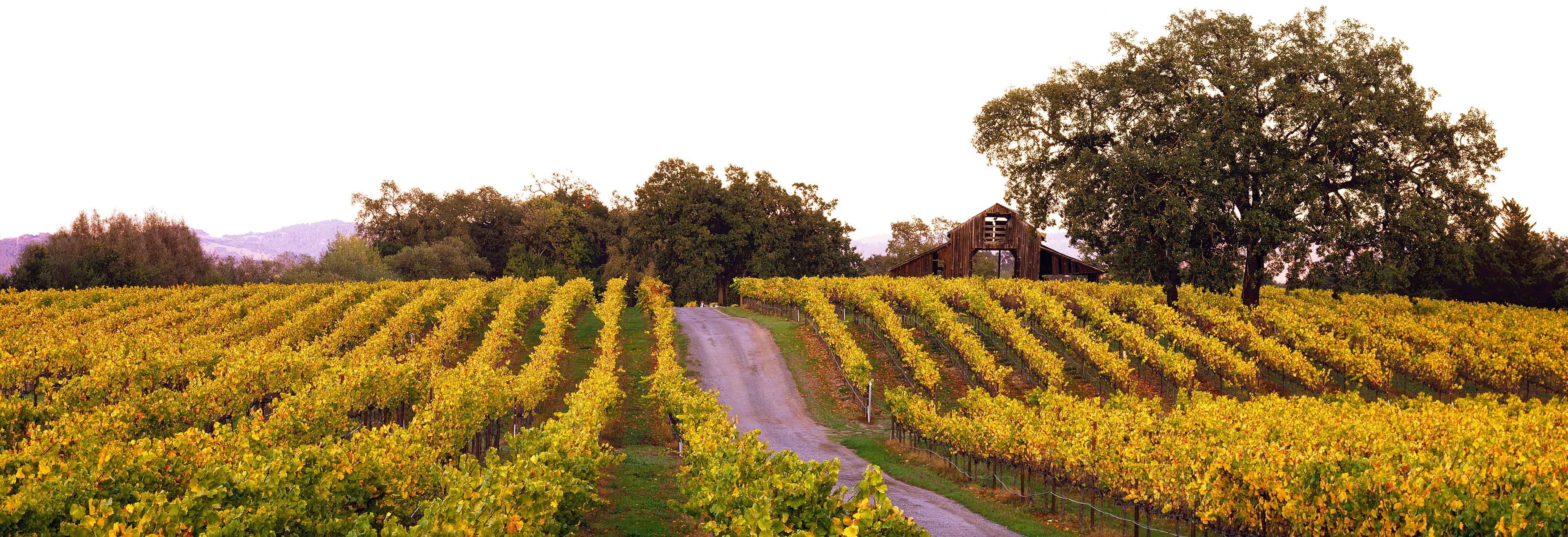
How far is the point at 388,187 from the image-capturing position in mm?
91938

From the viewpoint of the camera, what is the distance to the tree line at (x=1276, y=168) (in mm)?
36812

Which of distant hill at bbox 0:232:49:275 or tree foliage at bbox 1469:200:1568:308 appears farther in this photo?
distant hill at bbox 0:232:49:275

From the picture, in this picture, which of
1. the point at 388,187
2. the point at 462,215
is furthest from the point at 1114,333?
the point at 388,187

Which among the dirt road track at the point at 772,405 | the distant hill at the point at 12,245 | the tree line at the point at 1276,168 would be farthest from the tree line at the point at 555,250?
the tree line at the point at 1276,168

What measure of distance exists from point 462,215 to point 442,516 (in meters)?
88.2

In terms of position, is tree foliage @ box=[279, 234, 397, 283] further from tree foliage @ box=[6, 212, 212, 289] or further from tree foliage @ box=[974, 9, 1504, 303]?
tree foliage @ box=[974, 9, 1504, 303]

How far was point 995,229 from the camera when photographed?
56625 millimetres

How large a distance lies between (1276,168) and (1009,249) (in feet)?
68.6

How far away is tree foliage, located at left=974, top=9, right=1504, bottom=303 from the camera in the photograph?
36781mm

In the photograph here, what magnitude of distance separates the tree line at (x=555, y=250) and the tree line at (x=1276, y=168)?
32903 millimetres

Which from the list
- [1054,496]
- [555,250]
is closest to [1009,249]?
[1054,496]

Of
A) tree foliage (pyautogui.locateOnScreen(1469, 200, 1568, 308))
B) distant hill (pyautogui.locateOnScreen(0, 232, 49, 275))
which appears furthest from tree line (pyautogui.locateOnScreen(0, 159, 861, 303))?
tree foliage (pyautogui.locateOnScreen(1469, 200, 1568, 308))

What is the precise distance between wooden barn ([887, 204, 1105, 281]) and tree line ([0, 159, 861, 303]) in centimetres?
1472

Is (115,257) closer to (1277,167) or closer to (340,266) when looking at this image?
(340,266)
